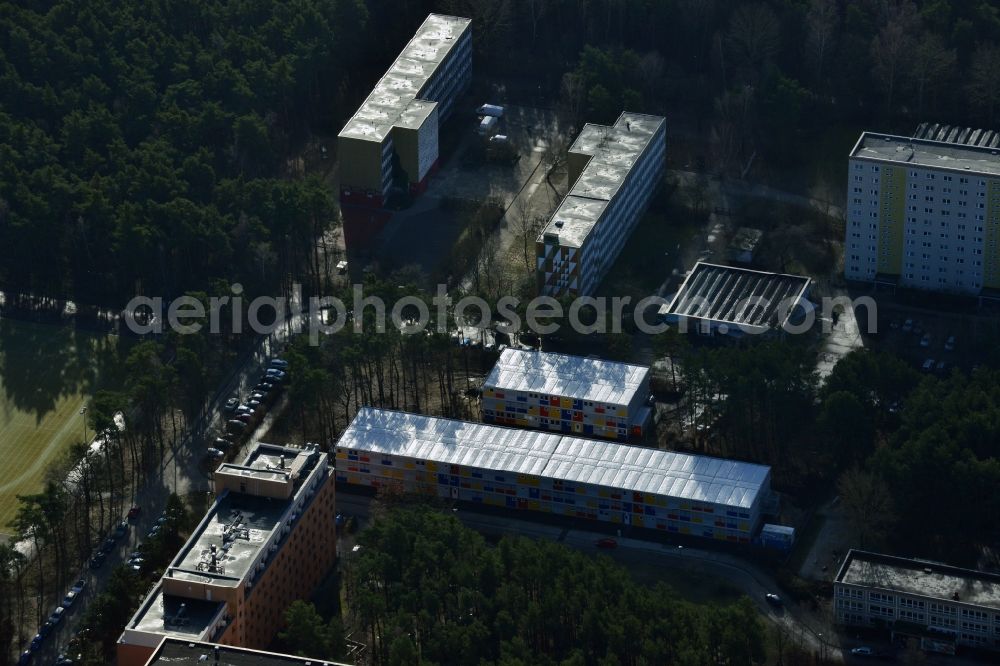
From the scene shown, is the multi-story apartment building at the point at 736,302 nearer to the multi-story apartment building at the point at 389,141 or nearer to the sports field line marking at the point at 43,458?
the multi-story apartment building at the point at 389,141

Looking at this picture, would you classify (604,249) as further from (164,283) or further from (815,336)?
(164,283)

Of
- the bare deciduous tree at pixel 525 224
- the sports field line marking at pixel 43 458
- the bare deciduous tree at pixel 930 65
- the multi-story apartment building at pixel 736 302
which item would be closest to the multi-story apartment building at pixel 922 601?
the multi-story apartment building at pixel 736 302

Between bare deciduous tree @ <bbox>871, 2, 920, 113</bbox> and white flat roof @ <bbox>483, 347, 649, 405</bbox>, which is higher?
bare deciduous tree @ <bbox>871, 2, 920, 113</bbox>

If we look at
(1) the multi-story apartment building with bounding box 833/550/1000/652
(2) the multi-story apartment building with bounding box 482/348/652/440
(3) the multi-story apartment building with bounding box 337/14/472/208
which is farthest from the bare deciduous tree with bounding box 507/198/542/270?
(1) the multi-story apartment building with bounding box 833/550/1000/652

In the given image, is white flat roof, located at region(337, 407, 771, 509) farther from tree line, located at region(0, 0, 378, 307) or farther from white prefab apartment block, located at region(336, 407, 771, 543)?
tree line, located at region(0, 0, 378, 307)

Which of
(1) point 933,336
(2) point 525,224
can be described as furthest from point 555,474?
(2) point 525,224

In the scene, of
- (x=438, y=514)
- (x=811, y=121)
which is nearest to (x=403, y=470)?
(x=438, y=514)
